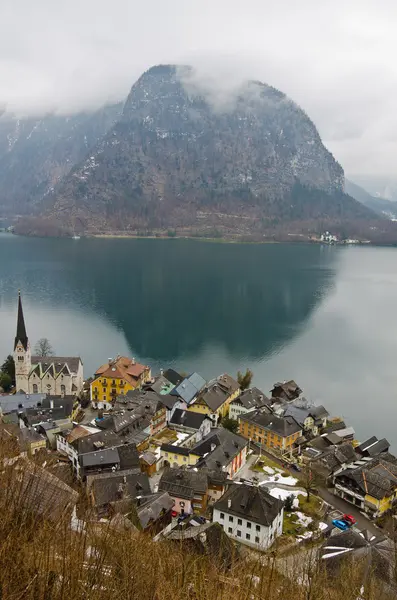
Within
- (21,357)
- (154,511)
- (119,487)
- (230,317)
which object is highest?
(21,357)

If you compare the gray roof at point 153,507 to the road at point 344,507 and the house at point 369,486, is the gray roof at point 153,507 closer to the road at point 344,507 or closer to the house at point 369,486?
the road at point 344,507

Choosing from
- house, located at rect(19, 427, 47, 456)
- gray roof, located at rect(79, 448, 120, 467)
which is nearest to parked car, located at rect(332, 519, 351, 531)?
gray roof, located at rect(79, 448, 120, 467)

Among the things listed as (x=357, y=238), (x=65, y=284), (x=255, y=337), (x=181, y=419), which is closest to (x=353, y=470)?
(x=181, y=419)

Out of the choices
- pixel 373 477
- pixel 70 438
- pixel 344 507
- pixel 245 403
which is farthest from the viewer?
pixel 245 403

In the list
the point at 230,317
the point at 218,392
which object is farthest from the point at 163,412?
the point at 230,317

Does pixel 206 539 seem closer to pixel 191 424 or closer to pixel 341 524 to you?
pixel 341 524

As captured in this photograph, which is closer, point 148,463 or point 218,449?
point 148,463

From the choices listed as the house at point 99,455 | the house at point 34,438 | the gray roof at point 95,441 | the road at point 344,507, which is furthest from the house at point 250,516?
the house at point 34,438
